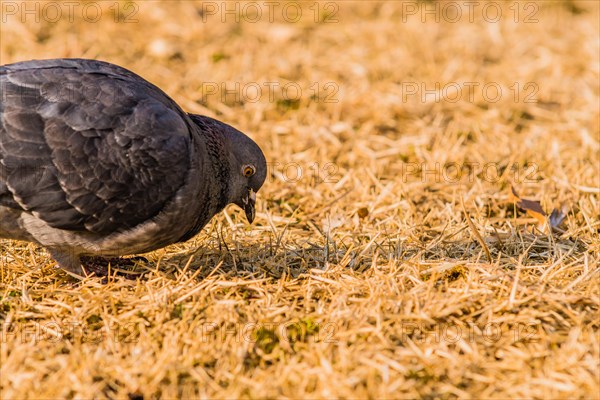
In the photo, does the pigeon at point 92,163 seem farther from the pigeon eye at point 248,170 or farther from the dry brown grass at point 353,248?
the pigeon eye at point 248,170

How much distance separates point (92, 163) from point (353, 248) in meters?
2.02

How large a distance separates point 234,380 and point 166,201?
139cm

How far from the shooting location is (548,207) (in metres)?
6.56

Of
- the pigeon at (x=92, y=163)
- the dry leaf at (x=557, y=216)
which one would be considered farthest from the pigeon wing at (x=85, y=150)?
the dry leaf at (x=557, y=216)

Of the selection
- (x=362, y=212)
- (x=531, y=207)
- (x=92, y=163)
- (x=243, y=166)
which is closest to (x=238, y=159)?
(x=243, y=166)

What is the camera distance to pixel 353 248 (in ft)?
18.7

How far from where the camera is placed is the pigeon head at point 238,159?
18.5ft

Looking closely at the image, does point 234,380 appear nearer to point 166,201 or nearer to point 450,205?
point 166,201

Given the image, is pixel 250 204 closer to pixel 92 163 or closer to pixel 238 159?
pixel 238 159

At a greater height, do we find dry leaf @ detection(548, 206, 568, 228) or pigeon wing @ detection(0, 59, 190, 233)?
pigeon wing @ detection(0, 59, 190, 233)

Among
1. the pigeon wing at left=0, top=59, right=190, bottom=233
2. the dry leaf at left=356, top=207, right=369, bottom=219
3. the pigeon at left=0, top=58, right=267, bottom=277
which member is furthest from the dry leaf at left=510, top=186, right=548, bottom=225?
the pigeon wing at left=0, top=59, right=190, bottom=233

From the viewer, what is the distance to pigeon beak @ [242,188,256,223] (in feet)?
19.2

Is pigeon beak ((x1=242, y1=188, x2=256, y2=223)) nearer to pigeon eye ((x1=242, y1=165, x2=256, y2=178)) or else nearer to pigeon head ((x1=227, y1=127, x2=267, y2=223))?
pigeon head ((x1=227, y1=127, x2=267, y2=223))

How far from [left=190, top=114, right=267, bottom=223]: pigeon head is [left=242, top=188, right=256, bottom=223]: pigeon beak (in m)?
0.07
